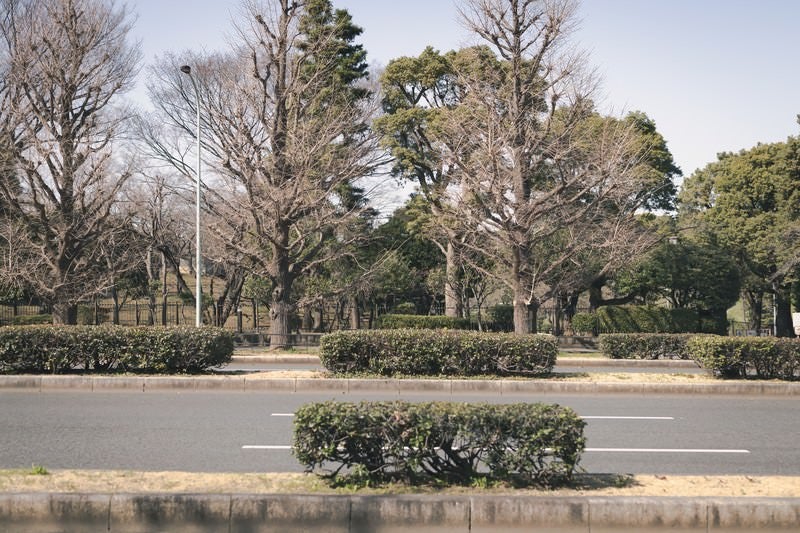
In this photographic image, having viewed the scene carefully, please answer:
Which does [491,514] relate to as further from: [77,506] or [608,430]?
[608,430]

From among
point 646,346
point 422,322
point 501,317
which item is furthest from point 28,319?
point 646,346

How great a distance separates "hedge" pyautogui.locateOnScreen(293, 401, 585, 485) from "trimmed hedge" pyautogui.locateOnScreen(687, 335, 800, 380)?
404 inches

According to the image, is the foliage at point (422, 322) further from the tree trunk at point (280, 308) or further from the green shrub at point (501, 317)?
the tree trunk at point (280, 308)

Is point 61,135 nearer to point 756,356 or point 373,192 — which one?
point 373,192

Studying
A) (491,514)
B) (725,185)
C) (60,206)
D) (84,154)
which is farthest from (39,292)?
(725,185)

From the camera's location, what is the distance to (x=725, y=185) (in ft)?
132

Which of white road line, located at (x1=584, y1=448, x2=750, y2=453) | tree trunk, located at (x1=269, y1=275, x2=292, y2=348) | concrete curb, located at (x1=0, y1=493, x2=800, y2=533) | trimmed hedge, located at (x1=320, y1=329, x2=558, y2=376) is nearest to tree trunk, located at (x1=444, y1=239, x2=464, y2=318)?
tree trunk, located at (x1=269, y1=275, x2=292, y2=348)

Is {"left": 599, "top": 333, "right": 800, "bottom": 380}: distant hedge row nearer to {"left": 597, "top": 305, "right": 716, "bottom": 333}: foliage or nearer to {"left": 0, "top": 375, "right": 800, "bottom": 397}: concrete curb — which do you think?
{"left": 0, "top": 375, "right": 800, "bottom": 397}: concrete curb

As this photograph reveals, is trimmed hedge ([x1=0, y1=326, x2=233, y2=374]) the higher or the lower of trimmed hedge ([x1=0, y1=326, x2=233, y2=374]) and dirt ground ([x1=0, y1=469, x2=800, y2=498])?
the higher

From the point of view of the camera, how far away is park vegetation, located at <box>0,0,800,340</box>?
23.6 m

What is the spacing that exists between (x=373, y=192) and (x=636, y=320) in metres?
14.5

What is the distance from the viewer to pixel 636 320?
3566cm

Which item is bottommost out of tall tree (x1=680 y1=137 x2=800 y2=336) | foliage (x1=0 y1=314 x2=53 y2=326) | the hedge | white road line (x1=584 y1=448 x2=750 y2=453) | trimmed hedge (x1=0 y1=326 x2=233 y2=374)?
white road line (x1=584 y1=448 x2=750 y2=453)

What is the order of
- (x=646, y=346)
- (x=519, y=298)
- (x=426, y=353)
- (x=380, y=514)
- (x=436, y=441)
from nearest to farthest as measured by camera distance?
(x=380, y=514), (x=436, y=441), (x=426, y=353), (x=646, y=346), (x=519, y=298)
